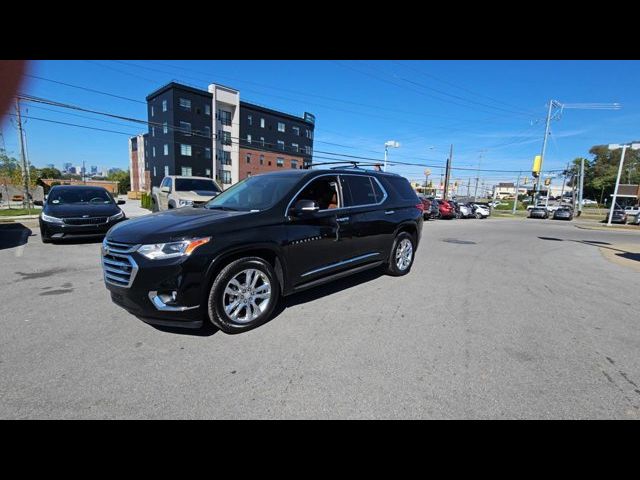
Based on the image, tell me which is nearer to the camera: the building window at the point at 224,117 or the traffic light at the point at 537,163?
the traffic light at the point at 537,163

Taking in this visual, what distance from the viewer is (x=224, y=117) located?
155ft

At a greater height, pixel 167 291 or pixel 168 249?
pixel 168 249

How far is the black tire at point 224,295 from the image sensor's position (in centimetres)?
335

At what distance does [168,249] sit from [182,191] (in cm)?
898

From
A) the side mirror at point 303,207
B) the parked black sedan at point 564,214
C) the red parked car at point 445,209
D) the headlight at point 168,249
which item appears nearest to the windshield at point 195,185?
the side mirror at point 303,207


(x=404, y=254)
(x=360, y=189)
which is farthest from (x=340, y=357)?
(x=404, y=254)

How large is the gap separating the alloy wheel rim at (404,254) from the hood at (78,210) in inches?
292

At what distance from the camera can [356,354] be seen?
10.4ft

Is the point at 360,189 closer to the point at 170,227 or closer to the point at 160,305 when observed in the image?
the point at 170,227

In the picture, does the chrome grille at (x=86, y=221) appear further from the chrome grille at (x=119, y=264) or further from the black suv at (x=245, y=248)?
the chrome grille at (x=119, y=264)
